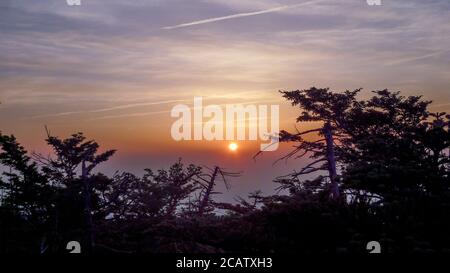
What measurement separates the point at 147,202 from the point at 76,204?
3.95m

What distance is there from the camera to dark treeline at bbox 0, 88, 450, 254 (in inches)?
379

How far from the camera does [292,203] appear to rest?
10.9 metres

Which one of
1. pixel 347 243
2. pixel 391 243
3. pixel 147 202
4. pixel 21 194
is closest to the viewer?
pixel 391 243

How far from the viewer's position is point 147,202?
20.3 meters

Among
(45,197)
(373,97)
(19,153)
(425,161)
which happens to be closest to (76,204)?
(45,197)

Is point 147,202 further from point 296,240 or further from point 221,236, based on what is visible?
point 296,240

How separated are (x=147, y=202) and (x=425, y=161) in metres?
12.7

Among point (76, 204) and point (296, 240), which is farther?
point (76, 204)

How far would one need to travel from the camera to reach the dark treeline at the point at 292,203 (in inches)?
379

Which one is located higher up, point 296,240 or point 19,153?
point 19,153

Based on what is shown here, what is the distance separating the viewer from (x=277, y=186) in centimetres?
1745

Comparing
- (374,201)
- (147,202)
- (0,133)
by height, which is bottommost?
(147,202)
